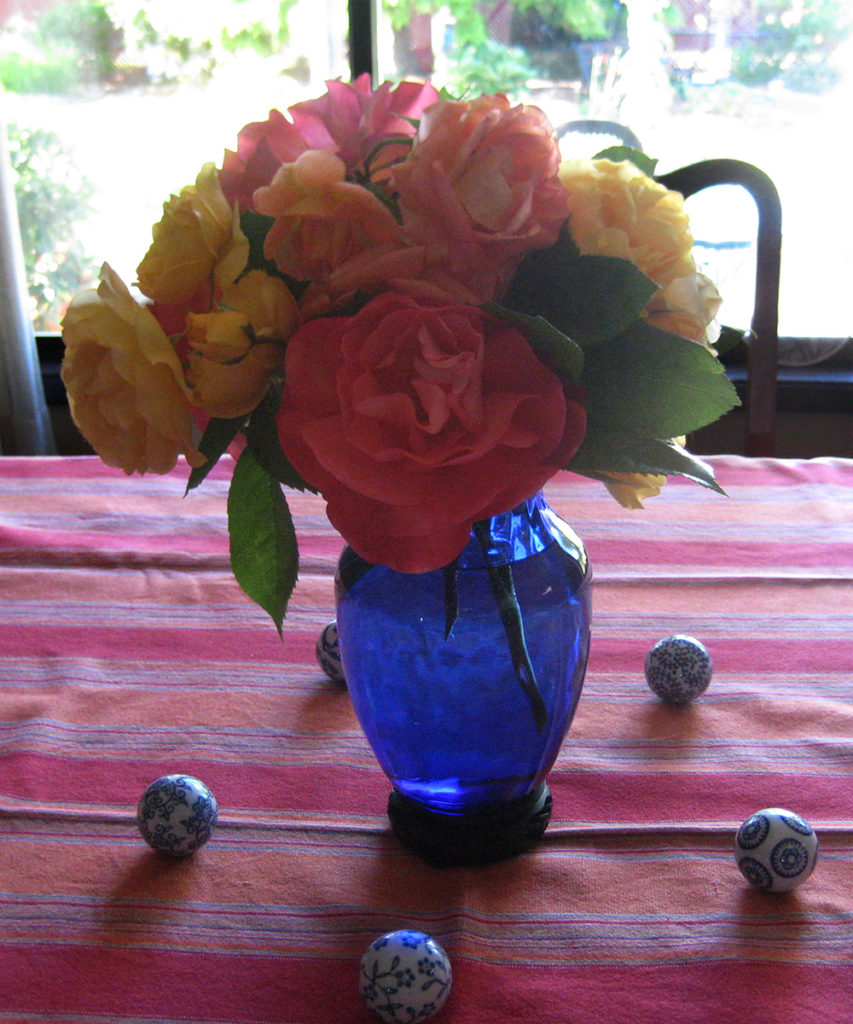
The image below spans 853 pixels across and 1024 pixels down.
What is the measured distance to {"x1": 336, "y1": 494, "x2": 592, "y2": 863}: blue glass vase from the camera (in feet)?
1.73

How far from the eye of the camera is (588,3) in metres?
2.06

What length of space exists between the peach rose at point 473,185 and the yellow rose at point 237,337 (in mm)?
62

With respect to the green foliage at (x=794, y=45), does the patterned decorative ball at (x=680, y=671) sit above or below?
below

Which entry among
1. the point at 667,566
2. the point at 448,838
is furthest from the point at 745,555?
the point at 448,838

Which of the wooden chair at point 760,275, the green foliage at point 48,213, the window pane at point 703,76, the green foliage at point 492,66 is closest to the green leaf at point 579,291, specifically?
the wooden chair at point 760,275

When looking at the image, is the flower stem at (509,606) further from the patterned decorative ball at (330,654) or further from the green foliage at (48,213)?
the green foliage at (48,213)

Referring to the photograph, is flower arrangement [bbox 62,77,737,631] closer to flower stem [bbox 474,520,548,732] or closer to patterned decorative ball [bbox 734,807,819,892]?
flower stem [bbox 474,520,548,732]

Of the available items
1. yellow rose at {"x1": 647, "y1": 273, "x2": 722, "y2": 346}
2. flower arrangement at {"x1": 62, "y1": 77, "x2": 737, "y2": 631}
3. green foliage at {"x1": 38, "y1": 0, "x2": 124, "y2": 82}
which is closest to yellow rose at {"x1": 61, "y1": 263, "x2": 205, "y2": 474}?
flower arrangement at {"x1": 62, "y1": 77, "x2": 737, "y2": 631}

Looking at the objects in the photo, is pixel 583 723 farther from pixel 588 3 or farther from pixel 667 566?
pixel 588 3

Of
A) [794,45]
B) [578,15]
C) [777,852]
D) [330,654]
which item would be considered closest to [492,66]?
[578,15]

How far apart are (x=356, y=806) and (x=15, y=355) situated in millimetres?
1737

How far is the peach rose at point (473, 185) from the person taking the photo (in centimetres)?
43

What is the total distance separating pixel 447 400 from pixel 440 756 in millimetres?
228

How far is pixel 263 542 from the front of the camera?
0.51m
